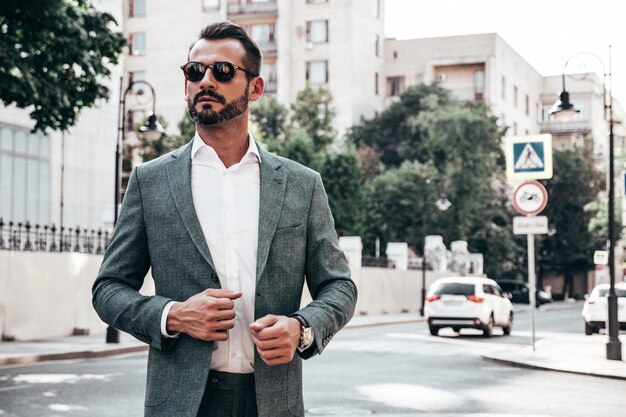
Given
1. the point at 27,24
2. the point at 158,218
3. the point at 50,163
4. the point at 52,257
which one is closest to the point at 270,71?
the point at 50,163

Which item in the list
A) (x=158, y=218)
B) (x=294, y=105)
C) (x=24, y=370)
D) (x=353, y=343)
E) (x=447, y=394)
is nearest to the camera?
(x=158, y=218)

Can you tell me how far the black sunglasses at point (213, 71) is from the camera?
2.99 meters

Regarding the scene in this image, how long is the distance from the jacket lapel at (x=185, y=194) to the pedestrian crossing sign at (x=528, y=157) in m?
15.7

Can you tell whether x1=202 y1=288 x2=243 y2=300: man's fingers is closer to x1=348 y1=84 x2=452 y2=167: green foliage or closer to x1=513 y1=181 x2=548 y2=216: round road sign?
x1=513 y1=181 x2=548 y2=216: round road sign

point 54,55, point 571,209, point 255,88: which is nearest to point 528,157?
point 54,55

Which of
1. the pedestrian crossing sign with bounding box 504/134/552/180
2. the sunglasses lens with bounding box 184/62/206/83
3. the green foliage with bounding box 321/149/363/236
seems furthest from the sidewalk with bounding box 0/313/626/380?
the green foliage with bounding box 321/149/363/236

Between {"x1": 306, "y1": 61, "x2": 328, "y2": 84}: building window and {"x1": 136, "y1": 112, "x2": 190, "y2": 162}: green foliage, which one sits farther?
{"x1": 306, "y1": 61, "x2": 328, "y2": 84}: building window

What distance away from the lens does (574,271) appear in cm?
7612

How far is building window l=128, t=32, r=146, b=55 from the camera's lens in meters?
66.8

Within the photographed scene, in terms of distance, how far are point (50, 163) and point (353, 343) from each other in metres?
13.8

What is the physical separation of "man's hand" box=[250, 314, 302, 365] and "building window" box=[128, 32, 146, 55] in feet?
216

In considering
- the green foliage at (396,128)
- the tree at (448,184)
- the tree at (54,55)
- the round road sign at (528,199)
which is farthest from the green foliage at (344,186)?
the round road sign at (528,199)

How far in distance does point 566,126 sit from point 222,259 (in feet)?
271

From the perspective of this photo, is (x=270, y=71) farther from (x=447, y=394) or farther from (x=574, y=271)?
(x=447, y=394)
